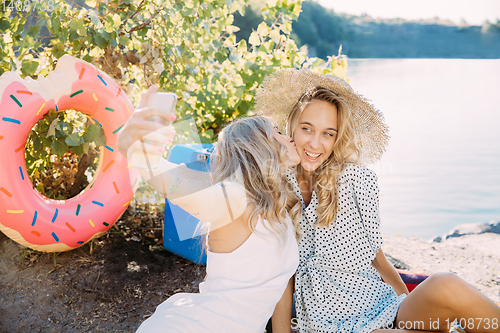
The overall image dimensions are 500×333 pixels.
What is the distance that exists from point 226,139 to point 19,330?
65.0 inches

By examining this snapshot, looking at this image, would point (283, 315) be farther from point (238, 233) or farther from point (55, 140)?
point (55, 140)

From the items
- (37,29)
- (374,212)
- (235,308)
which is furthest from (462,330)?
(37,29)

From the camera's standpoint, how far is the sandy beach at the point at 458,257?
10.3 ft

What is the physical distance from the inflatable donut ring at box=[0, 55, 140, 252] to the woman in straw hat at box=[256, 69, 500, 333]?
1078 millimetres

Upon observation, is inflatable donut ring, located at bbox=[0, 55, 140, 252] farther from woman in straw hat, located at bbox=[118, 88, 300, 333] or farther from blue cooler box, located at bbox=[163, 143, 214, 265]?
woman in straw hat, located at bbox=[118, 88, 300, 333]

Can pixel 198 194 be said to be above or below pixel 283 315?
above

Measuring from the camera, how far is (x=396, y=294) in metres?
1.82

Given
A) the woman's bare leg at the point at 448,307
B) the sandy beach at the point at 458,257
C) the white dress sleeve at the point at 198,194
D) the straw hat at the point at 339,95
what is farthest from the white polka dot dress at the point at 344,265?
the sandy beach at the point at 458,257

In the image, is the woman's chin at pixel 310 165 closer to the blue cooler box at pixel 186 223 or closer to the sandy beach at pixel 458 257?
the blue cooler box at pixel 186 223

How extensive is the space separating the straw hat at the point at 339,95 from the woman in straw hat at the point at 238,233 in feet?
1.56

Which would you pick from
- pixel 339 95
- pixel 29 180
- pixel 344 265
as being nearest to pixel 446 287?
pixel 344 265

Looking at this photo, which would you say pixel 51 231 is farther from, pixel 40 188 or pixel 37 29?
pixel 37 29

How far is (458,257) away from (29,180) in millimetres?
3421

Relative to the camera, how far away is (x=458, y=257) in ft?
11.7
